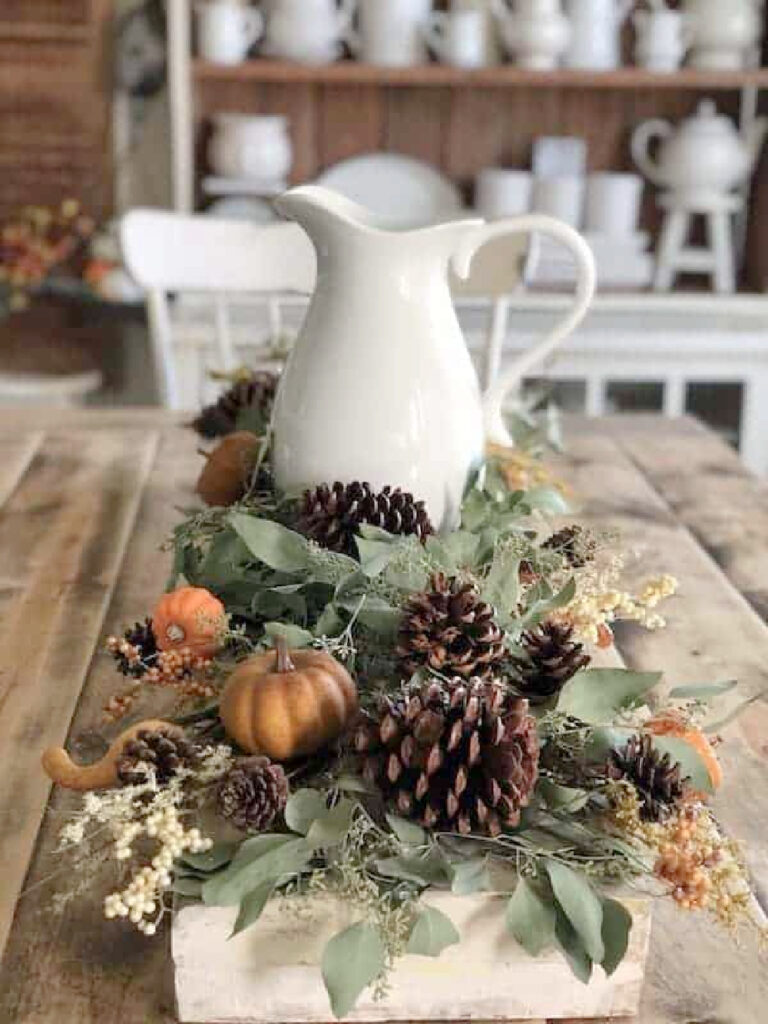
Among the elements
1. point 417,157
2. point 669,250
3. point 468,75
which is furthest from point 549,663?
point 417,157

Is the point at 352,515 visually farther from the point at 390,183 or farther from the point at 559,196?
the point at 390,183

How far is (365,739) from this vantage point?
0.64 metres

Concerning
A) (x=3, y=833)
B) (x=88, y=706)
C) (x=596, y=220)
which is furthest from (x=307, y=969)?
(x=596, y=220)

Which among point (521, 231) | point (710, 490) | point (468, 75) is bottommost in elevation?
point (710, 490)

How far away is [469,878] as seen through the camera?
1.95 feet

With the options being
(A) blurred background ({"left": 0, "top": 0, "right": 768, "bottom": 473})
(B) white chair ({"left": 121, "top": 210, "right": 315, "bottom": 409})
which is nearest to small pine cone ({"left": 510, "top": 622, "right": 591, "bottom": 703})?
(B) white chair ({"left": 121, "top": 210, "right": 315, "bottom": 409})

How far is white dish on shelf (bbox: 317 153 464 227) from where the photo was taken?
2775mm

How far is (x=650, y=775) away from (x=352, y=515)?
320 millimetres

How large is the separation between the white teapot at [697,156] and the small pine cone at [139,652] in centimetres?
205

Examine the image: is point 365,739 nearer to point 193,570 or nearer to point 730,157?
point 193,570

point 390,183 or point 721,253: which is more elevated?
point 390,183

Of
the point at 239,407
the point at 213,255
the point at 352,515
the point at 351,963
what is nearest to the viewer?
the point at 351,963

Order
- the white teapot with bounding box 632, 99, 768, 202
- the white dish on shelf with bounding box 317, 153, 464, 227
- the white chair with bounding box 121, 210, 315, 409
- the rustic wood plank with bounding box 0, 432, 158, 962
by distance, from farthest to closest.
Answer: the white dish on shelf with bounding box 317, 153, 464, 227
the white teapot with bounding box 632, 99, 768, 202
the white chair with bounding box 121, 210, 315, 409
the rustic wood plank with bounding box 0, 432, 158, 962

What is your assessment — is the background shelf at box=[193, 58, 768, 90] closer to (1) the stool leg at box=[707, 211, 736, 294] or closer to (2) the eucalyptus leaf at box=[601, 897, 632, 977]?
(1) the stool leg at box=[707, 211, 736, 294]
